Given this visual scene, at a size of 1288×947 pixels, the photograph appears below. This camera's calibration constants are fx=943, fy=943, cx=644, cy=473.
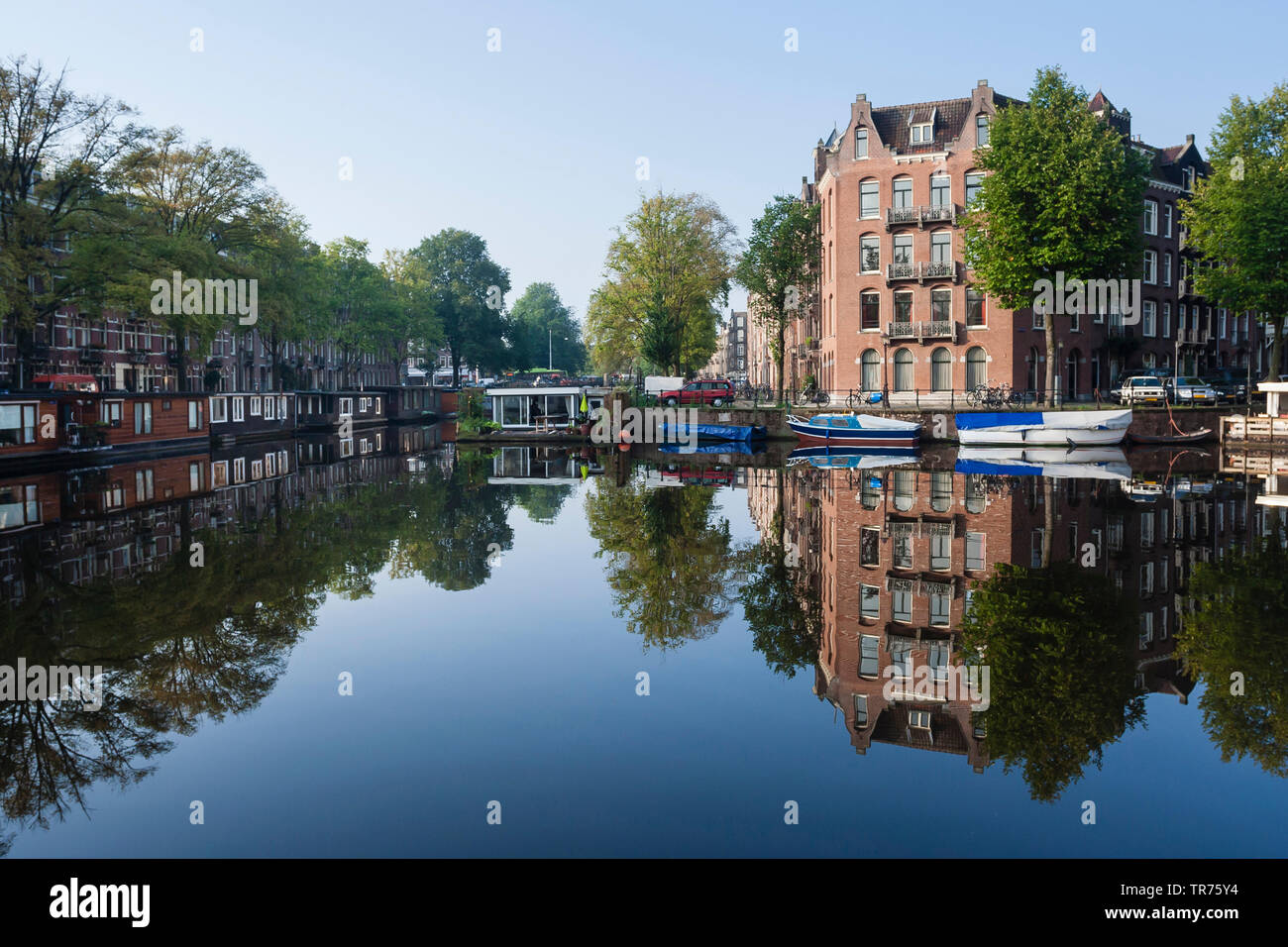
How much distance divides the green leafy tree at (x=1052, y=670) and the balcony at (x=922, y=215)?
156 ft

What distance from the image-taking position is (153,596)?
1470 centimetres

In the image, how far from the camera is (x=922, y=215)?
192 ft

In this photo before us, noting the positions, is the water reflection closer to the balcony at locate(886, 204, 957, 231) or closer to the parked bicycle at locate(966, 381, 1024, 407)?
the parked bicycle at locate(966, 381, 1024, 407)

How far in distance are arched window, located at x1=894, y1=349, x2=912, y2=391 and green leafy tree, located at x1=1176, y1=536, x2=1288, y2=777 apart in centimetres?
4461

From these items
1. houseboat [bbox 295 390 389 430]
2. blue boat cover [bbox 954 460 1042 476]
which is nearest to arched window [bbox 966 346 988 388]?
blue boat cover [bbox 954 460 1042 476]

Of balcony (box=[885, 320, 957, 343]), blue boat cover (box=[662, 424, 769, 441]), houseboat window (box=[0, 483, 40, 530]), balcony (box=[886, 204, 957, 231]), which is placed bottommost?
houseboat window (box=[0, 483, 40, 530])

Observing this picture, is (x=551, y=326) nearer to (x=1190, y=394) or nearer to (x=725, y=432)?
(x=725, y=432)

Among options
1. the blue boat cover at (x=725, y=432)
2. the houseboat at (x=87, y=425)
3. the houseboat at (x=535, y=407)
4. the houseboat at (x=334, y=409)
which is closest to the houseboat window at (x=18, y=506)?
the houseboat at (x=87, y=425)

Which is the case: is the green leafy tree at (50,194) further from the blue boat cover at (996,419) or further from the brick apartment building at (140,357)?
the blue boat cover at (996,419)

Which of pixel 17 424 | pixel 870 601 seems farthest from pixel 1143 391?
pixel 17 424

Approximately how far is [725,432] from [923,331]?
1407 cm

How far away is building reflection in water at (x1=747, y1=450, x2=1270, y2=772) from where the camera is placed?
9.68 meters

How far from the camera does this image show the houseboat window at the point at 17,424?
119 ft

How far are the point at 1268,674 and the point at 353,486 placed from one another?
2797cm
